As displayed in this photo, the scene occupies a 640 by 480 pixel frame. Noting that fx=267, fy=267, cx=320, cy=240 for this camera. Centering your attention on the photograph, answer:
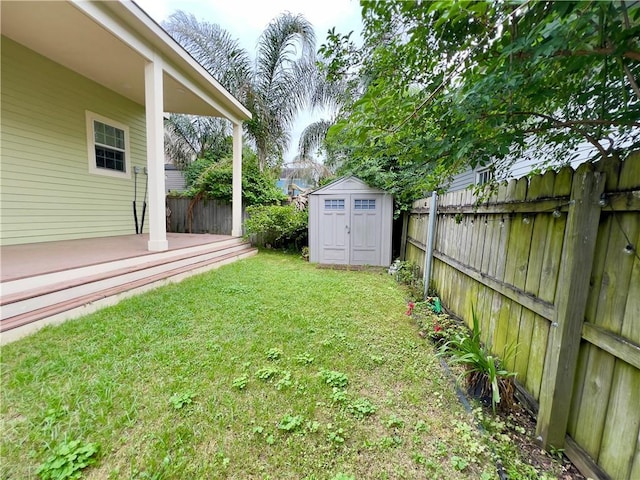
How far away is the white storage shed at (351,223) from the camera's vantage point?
20.1 ft

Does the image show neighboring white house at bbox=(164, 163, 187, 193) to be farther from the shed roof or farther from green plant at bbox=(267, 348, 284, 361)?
green plant at bbox=(267, 348, 284, 361)

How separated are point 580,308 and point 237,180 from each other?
7.60 m

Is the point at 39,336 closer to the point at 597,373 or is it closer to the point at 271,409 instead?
the point at 271,409

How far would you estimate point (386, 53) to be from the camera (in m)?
1.82

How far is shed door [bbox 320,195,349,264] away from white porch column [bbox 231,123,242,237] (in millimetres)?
2758

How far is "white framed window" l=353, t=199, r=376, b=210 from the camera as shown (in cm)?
614

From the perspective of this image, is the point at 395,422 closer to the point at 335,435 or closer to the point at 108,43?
the point at 335,435

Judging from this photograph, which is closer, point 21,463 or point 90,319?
point 21,463

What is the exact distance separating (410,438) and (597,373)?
1006mm

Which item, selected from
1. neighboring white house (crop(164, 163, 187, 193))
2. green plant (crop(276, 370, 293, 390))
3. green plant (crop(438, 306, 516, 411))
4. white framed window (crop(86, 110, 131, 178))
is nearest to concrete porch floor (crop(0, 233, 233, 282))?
white framed window (crop(86, 110, 131, 178))

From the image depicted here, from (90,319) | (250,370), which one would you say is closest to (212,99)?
(90,319)

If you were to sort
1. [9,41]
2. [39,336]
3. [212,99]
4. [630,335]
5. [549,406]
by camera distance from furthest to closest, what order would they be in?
[212,99] < [9,41] < [39,336] < [549,406] < [630,335]

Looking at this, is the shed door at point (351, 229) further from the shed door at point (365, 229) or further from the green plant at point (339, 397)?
the green plant at point (339, 397)

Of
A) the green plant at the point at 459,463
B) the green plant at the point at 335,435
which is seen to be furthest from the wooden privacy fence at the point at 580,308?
the green plant at the point at 335,435
